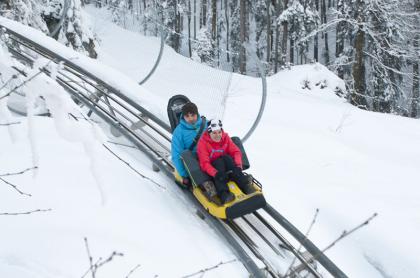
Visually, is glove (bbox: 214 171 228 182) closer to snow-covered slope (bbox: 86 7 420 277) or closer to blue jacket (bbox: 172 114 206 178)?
blue jacket (bbox: 172 114 206 178)

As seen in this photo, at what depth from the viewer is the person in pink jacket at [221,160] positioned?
5.21 m

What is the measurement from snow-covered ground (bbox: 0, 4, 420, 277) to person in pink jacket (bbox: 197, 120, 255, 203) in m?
0.57

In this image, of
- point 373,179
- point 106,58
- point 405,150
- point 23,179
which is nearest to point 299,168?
point 373,179

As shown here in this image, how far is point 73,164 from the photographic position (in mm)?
4789

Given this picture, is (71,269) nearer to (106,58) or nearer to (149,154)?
(149,154)

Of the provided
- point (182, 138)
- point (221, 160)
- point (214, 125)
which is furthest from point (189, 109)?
point (221, 160)

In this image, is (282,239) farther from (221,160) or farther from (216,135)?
(216,135)

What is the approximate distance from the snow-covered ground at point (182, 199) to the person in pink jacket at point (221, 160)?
57cm

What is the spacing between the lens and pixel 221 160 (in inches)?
214

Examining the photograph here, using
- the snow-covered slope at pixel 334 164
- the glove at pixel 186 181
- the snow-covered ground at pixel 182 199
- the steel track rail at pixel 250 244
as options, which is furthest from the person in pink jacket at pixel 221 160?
the snow-covered slope at pixel 334 164

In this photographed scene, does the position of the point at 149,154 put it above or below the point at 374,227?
above

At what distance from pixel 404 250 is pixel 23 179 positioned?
14.6 feet

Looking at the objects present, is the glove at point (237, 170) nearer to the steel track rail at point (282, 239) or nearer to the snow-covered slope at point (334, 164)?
the steel track rail at point (282, 239)

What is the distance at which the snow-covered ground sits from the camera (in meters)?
3.40
